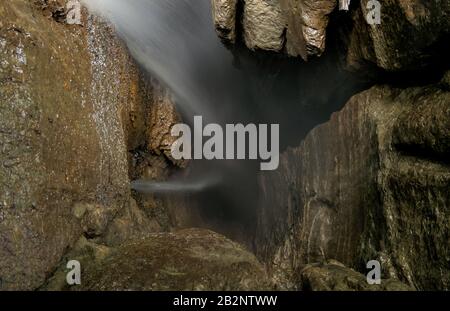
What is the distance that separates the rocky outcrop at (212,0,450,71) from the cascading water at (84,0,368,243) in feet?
1.63

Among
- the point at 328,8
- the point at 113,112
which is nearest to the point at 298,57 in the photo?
the point at 328,8

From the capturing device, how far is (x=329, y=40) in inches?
259

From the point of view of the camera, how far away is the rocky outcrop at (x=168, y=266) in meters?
4.52

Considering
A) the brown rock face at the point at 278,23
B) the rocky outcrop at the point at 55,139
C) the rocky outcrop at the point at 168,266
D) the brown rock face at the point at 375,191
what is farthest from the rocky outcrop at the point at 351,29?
the rocky outcrop at the point at 168,266

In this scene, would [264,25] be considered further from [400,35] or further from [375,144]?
[375,144]

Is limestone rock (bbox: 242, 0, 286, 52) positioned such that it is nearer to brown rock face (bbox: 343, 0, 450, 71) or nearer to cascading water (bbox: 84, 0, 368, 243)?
cascading water (bbox: 84, 0, 368, 243)

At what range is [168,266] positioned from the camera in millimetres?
4730

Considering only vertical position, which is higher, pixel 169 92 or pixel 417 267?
pixel 169 92

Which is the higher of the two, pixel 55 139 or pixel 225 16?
pixel 225 16

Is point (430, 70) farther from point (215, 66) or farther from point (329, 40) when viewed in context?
point (215, 66)

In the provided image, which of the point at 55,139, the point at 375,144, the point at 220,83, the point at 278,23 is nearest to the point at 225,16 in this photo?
the point at 278,23

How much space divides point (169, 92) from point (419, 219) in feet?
17.1

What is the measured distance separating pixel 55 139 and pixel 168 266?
6.60ft

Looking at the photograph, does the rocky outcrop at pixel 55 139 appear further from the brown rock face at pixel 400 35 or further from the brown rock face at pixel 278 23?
the brown rock face at pixel 400 35
